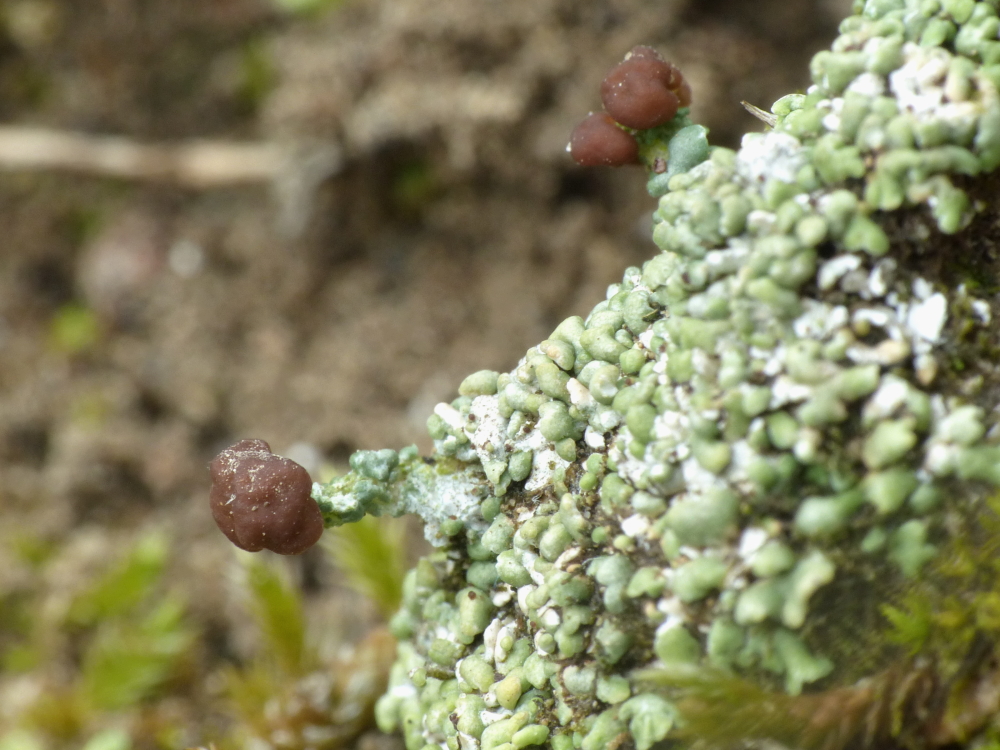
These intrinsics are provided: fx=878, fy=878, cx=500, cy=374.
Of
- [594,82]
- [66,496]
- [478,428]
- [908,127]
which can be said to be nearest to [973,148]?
[908,127]

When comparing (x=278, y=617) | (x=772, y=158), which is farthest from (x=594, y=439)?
(x=278, y=617)

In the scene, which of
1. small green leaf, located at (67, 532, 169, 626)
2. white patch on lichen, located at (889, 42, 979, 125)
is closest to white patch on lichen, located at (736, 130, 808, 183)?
white patch on lichen, located at (889, 42, 979, 125)

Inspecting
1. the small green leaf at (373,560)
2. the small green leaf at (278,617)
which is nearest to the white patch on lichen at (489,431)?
the small green leaf at (373,560)

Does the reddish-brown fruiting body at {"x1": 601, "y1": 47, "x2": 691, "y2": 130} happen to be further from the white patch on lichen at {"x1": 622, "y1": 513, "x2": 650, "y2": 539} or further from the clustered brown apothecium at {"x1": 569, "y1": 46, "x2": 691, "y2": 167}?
the white patch on lichen at {"x1": 622, "y1": 513, "x2": 650, "y2": 539}

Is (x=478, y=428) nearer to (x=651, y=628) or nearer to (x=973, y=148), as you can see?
(x=651, y=628)

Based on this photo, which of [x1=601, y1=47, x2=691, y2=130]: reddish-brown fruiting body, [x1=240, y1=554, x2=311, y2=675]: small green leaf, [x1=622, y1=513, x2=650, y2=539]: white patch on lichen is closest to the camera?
[x1=622, y1=513, x2=650, y2=539]: white patch on lichen
